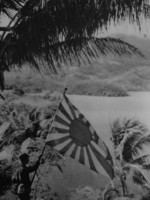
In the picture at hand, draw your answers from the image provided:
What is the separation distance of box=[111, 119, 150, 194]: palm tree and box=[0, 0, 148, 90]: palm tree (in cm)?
282

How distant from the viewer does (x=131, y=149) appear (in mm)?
6801

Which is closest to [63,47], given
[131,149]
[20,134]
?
[20,134]

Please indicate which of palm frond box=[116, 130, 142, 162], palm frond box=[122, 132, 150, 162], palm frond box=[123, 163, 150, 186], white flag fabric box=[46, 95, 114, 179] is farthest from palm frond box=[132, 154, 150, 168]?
white flag fabric box=[46, 95, 114, 179]

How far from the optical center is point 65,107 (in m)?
3.06

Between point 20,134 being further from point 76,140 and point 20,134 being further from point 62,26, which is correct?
point 62,26

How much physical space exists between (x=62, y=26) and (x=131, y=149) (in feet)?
15.1

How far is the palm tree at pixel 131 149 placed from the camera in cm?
582

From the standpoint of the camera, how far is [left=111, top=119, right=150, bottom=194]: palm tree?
229 inches

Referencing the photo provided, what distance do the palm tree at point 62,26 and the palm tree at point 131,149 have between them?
282cm

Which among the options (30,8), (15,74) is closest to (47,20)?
(30,8)

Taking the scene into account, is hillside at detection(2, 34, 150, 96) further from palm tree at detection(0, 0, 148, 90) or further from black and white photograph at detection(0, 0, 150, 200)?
palm tree at detection(0, 0, 148, 90)

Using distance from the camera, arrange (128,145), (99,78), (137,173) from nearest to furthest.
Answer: (99,78) → (137,173) → (128,145)

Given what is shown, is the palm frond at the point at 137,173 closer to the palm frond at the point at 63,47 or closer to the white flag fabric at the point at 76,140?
the white flag fabric at the point at 76,140

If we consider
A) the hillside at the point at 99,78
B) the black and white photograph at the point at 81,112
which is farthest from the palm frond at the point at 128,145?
the hillside at the point at 99,78
